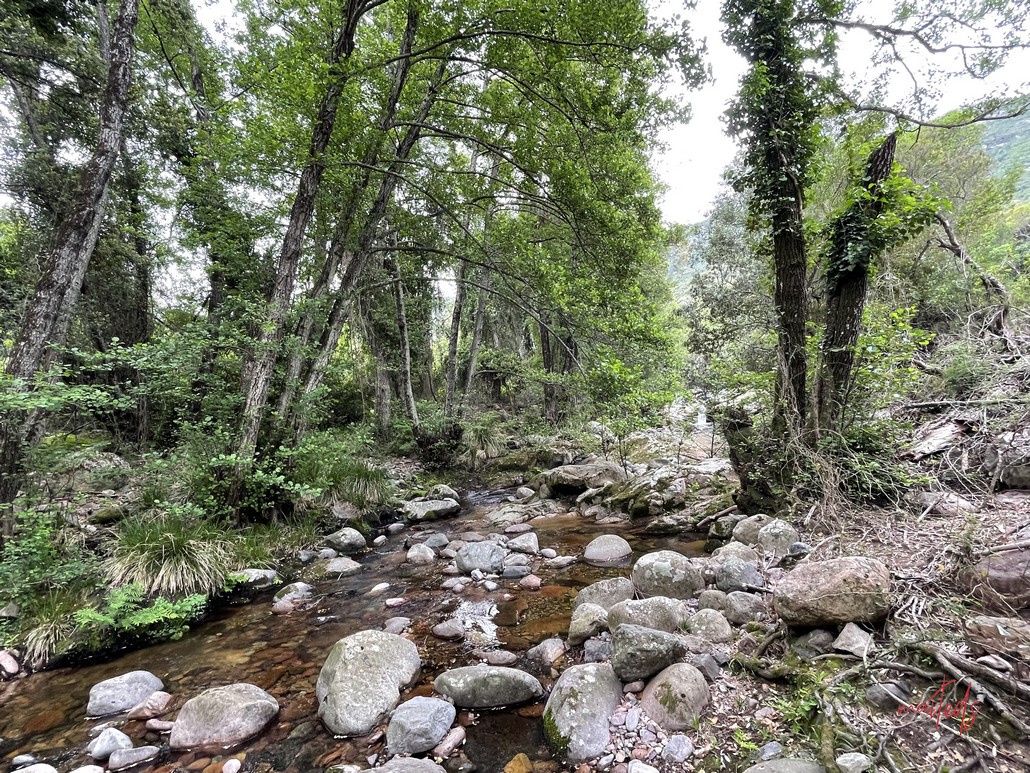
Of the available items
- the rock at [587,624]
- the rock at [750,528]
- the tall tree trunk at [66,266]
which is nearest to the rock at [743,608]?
the rock at [587,624]

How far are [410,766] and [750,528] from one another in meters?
4.47

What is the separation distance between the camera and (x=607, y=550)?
19.2 ft

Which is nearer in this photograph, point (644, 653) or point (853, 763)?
point (853, 763)

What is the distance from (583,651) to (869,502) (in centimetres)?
365

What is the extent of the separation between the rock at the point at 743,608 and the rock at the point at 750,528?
167 cm

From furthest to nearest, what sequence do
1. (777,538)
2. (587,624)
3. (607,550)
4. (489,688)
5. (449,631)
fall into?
(607,550)
(777,538)
(449,631)
(587,624)
(489,688)

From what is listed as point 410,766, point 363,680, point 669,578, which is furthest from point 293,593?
point 669,578

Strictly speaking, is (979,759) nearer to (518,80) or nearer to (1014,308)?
(1014,308)

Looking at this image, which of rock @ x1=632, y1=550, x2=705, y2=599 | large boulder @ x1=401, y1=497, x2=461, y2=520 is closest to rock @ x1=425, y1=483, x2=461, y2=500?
large boulder @ x1=401, y1=497, x2=461, y2=520

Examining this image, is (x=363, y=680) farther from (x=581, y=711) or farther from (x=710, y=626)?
(x=710, y=626)

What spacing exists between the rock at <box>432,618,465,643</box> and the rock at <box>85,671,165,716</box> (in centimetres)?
231

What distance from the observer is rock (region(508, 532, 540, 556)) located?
6.36 m

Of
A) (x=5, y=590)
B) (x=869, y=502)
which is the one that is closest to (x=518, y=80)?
(x=869, y=502)

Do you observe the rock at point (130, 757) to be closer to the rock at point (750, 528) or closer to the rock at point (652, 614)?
the rock at point (652, 614)
